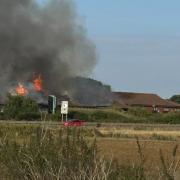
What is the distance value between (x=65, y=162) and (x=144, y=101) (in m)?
133

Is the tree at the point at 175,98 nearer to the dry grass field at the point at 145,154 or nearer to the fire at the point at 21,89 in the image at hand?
the fire at the point at 21,89

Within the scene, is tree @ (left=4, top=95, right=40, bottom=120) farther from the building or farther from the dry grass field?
the dry grass field

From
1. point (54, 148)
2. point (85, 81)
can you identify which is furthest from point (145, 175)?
point (85, 81)

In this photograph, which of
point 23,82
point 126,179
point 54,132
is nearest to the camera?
point 126,179

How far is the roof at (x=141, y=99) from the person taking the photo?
13862cm

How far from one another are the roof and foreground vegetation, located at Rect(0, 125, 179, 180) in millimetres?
124720

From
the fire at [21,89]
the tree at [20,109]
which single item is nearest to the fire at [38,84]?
the fire at [21,89]

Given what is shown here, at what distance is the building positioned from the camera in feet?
447

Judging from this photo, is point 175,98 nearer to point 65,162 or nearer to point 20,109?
point 20,109

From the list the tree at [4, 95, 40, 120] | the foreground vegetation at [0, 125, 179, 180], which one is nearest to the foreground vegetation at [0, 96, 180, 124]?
the tree at [4, 95, 40, 120]

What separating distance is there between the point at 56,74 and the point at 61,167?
11934 cm

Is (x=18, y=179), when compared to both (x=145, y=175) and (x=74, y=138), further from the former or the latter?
(x=145, y=175)

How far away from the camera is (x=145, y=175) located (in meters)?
8.94

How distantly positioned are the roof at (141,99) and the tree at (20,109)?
143ft
